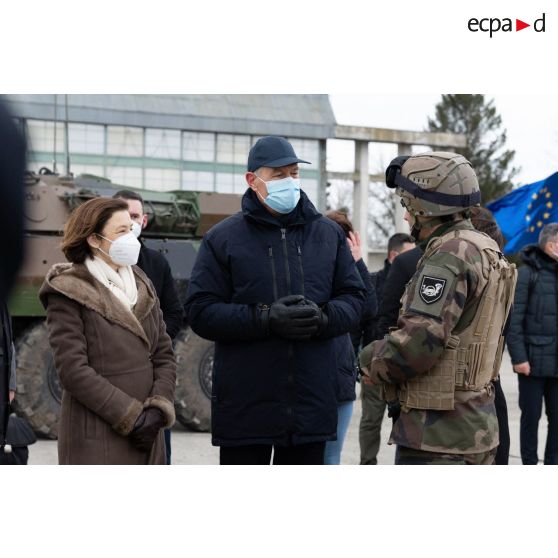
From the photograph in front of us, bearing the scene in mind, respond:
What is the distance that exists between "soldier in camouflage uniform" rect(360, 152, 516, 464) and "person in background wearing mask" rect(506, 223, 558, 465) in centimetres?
293

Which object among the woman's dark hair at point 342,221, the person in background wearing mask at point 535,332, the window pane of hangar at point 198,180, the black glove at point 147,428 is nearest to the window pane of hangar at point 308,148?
the window pane of hangar at point 198,180

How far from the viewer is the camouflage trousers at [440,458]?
11.1 feet

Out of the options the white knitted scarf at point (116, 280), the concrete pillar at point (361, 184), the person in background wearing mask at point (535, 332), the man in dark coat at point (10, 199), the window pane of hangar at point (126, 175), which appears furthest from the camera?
the concrete pillar at point (361, 184)

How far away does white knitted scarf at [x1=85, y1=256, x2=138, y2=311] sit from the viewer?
376 centimetres

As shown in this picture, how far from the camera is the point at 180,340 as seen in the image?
29.2ft

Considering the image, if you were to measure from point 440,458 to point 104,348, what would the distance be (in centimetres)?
131

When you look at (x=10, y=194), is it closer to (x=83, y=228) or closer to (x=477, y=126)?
(x=83, y=228)

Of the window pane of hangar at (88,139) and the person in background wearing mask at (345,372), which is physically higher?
the window pane of hangar at (88,139)

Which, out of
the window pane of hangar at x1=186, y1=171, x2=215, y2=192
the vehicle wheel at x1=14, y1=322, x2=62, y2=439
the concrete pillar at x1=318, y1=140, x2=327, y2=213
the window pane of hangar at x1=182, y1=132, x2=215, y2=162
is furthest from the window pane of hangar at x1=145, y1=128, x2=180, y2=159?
the vehicle wheel at x1=14, y1=322, x2=62, y2=439

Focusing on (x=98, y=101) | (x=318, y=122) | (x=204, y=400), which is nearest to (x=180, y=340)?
(x=204, y=400)

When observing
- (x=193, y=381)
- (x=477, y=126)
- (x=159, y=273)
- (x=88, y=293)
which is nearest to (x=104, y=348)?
(x=88, y=293)

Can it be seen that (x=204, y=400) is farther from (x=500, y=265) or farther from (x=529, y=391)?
(x=500, y=265)

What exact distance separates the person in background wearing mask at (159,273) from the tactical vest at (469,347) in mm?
2245

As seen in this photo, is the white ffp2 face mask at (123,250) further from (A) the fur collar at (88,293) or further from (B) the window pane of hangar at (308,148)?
(B) the window pane of hangar at (308,148)
